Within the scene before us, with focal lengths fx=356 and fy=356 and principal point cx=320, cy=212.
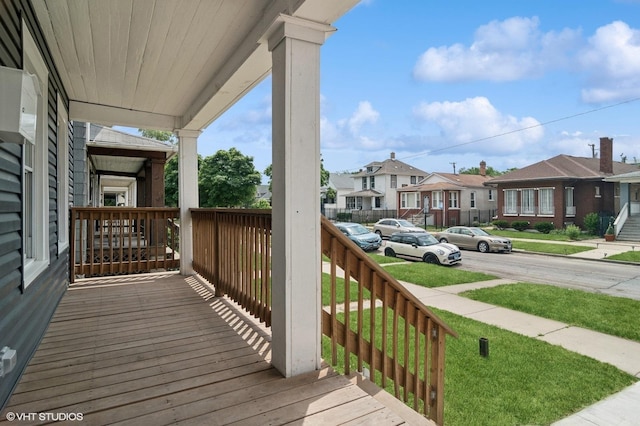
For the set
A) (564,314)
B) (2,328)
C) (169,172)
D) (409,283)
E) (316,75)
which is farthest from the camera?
(169,172)

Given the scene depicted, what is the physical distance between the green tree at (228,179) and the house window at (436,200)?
13.1 m

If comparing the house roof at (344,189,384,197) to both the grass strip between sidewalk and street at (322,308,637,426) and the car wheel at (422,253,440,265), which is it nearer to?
the car wheel at (422,253,440,265)

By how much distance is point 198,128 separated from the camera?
16.7ft

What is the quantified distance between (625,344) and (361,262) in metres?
4.63

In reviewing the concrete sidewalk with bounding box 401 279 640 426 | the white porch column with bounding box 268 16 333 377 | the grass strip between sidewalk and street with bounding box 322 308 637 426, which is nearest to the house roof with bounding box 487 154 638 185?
the concrete sidewalk with bounding box 401 279 640 426

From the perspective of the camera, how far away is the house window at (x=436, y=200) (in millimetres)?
26373

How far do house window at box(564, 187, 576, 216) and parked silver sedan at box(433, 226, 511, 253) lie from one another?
27.5ft

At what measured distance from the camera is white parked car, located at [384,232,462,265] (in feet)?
36.4

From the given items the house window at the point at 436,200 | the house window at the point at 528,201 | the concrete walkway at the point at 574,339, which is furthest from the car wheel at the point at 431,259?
the house window at the point at 436,200

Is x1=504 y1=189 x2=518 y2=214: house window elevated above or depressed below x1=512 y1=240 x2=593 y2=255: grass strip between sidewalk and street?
above

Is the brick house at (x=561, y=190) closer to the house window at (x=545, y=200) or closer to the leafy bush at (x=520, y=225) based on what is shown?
the house window at (x=545, y=200)

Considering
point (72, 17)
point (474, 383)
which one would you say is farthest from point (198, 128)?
point (474, 383)

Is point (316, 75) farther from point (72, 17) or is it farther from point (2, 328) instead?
point (2, 328)

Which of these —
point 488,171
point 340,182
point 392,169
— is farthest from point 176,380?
point 488,171
